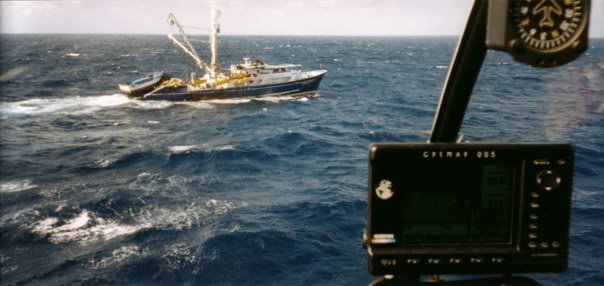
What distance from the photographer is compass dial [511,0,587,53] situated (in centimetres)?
190

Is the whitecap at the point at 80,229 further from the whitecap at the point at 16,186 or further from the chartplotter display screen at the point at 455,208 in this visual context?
the chartplotter display screen at the point at 455,208

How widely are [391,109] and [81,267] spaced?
1594 inches

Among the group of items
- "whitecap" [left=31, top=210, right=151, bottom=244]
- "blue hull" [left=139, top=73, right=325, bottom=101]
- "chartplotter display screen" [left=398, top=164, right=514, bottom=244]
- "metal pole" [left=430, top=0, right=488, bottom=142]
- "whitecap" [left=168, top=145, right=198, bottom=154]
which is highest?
"metal pole" [left=430, top=0, right=488, bottom=142]

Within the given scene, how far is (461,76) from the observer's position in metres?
2.51

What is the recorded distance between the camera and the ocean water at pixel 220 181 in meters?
19.3

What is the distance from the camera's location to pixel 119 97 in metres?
63.5

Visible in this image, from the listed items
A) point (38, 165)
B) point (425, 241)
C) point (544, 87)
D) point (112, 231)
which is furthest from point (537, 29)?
point (544, 87)

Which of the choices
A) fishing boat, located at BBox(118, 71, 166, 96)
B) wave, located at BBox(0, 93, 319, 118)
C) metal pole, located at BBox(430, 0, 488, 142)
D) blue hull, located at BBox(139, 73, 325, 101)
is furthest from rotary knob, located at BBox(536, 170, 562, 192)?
fishing boat, located at BBox(118, 71, 166, 96)

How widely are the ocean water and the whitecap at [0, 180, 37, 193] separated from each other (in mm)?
98

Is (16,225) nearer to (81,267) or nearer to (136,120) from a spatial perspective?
(81,267)

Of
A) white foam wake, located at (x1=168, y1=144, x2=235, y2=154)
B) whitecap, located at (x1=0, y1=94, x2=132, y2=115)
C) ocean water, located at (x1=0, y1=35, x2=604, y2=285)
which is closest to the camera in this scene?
ocean water, located at (x1=0, y1=35, x2=604, y2=285)

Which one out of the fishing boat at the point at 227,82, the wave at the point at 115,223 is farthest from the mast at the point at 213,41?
the wave at the point at 115,223

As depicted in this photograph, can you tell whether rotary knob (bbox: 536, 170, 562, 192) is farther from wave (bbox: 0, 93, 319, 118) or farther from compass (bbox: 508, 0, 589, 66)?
wave (bbox: 0, 93, 319, 118)

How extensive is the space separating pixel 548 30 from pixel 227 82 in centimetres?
5694
